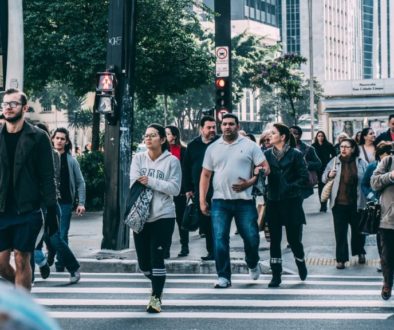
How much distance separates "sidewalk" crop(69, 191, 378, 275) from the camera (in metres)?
11.0

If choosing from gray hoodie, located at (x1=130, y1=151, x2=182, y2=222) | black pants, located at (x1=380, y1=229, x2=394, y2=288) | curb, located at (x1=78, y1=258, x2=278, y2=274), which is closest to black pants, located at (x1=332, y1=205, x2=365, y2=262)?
curb, located at (x1=78, y1=258, x2=278, y2=274)

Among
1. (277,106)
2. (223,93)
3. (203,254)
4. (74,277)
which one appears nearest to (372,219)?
(74,277)

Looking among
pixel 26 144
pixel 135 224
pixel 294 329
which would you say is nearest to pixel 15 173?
pixel 26 144

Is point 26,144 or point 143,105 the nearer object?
point 26,144

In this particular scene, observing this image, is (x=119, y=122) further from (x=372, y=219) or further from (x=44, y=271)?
(x=372, y=219)

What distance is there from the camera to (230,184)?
9039 millimetres

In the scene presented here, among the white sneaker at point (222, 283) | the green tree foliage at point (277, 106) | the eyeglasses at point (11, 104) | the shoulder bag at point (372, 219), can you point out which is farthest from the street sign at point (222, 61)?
the green tree foliage at point (277, 106)

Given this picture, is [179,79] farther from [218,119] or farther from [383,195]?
[383,195]

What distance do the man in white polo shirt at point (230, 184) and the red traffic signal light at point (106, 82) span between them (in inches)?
112

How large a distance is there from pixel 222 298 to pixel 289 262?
3.77 meters

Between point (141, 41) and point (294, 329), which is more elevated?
point (141, 41)

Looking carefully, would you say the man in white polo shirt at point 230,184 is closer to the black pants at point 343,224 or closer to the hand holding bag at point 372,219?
the hand holding bag at point 372,219

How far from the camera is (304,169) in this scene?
32.0 feet

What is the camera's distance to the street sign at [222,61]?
18125mm
